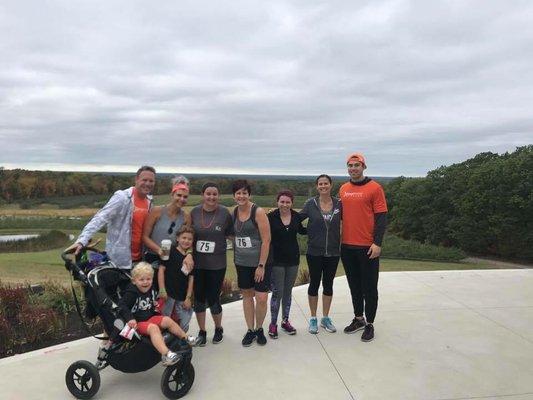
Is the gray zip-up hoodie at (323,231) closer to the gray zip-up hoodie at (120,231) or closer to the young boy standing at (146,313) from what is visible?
the young boy standing at (146,313)

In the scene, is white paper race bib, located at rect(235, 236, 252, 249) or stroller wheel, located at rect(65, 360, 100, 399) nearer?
stroller wheel, located at rect(65, 360, 100, 399)

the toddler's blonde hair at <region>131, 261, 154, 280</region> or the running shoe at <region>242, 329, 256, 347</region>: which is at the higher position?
the toddler's blonde hair at <region>131, 261, 154, 280</region>

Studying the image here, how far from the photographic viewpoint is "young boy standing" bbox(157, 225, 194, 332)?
3.93 metres

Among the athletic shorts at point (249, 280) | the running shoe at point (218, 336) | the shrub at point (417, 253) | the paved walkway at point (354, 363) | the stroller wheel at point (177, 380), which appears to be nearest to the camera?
the stroller wheel at point (177, 380)

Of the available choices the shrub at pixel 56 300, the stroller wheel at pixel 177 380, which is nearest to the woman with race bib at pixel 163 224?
the stroller wheel at pixel 177 380

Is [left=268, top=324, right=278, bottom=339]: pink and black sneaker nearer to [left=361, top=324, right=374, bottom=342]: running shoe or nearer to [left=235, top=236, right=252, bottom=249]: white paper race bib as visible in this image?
[left=361, top=324, right=374, bottom=342]: running shoe

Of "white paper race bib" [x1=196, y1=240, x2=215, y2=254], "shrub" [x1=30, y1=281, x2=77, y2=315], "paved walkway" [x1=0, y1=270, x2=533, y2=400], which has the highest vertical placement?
"white paper race bib" [x1=196, y1=240, x2=215, y2=254]

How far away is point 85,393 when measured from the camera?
3.32m

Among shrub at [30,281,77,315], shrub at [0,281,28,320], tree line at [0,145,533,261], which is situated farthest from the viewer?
tree line at [0,145,533,261]

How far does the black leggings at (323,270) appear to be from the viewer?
456cm

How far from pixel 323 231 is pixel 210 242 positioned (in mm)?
1208

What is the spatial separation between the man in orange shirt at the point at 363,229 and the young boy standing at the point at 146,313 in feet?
6.42

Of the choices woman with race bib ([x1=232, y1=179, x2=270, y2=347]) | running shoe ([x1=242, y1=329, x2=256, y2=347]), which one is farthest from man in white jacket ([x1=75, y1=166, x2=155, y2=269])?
running shoe ([x1=242, y1=329, x2=256, y2=347])

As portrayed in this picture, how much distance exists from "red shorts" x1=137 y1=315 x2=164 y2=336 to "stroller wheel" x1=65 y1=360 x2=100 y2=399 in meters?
0.46
